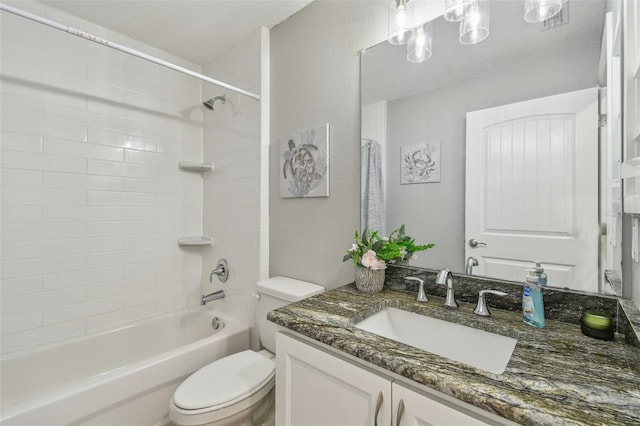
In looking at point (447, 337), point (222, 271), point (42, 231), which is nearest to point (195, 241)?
point (222, 271)

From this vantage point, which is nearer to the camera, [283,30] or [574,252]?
[574,252]

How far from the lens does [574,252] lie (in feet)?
3.12

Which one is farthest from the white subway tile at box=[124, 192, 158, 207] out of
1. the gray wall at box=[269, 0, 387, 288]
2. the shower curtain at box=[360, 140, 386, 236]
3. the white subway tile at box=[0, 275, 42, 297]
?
the shower curtain at box=[360, 140, 386, 236]

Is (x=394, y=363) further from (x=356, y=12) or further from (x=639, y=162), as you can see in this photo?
(x=356, y=12)

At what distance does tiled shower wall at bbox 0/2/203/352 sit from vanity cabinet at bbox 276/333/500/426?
1637 millimetres

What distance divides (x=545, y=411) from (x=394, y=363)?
0.30m

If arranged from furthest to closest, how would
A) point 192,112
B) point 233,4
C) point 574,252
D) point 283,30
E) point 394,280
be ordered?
1. point 192,112
2. point 283,30
3. point 233,4
4. point 394,280
5. point 574,252

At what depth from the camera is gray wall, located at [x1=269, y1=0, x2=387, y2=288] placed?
152cm

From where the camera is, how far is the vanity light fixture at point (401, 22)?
1.23 m

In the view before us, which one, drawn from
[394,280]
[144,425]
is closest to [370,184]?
[394,280]

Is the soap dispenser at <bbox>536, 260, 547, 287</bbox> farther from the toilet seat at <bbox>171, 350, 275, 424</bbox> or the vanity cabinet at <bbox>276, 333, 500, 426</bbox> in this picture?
the toilet seat at <bbox>171, 350, 275, 424</bbox>

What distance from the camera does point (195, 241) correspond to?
226 cm

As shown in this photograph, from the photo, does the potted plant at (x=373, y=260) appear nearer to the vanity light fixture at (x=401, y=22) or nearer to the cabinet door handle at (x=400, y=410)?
the cabinet door handle at (x=400, y=410)

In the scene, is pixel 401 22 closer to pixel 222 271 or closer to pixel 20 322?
pixel 222 271
